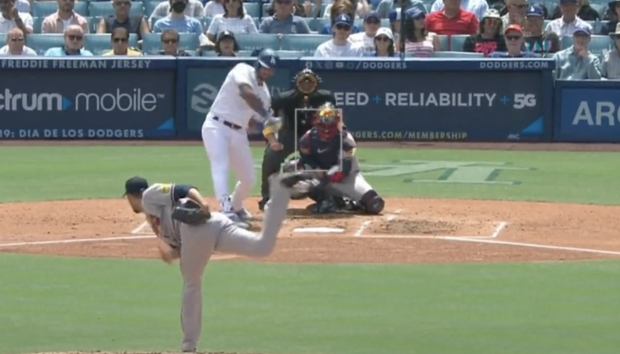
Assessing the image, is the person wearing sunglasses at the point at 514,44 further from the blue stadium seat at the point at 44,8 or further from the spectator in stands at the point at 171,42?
the blue stadium seat at the point at 44,8

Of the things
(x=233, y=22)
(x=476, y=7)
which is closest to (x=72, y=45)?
(x=233, y=22)

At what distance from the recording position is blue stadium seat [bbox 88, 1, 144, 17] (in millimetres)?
24344

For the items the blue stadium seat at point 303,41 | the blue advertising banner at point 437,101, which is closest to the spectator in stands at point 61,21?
the blue stadium seat at point 303,41

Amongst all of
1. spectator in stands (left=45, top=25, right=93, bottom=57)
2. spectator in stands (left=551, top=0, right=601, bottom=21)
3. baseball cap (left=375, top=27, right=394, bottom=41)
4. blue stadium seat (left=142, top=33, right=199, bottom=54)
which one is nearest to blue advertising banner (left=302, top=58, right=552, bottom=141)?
baseball cap (left=375, top=27, right=394, bottom=41)

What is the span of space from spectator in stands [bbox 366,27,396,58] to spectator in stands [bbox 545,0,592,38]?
265 cm

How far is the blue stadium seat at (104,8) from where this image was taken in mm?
24344

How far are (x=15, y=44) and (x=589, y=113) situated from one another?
28.8 feet

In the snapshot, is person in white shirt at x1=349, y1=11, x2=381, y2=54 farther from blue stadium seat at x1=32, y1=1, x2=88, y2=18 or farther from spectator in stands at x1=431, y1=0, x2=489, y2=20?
blue stadium seat at x1=32, y1=1, x2=88, y2=18

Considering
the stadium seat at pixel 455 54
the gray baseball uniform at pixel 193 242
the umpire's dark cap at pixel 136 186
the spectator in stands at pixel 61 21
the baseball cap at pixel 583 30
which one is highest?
the baseball cap at pixel 583 30

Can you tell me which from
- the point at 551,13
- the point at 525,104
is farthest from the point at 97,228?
the point at 551,13

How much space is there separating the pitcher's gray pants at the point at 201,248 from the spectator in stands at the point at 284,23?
14.9m

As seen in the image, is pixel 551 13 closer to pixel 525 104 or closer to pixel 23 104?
pixel 525 104

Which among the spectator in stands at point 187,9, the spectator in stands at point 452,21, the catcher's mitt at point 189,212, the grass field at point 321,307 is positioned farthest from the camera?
the spectator in stands at point 187,9

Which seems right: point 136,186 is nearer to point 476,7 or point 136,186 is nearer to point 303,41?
point 303,41
